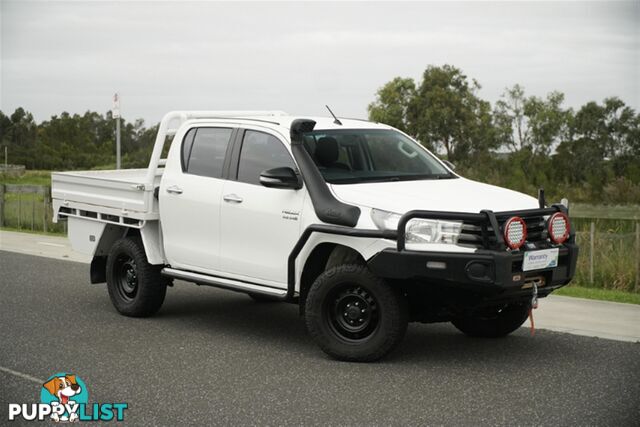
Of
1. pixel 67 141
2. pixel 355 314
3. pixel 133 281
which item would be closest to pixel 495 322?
pixel 355 314

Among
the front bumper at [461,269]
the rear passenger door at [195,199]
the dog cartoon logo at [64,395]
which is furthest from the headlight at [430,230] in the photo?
the dog cartoon logo at [64,395]

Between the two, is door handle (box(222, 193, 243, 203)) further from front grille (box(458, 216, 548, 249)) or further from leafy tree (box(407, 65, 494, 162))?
leafy tree (box(407, 65, 494, 162))

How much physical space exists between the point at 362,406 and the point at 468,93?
65544 millimetres

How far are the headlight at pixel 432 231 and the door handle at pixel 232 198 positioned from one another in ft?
6.05

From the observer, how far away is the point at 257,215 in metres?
8.89

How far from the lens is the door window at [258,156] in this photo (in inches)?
355

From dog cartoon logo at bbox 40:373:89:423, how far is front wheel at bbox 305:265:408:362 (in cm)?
195

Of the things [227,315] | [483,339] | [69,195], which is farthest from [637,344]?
[69,195]

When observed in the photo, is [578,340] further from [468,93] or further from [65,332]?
[468,93]

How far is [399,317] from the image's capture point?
25.9ft

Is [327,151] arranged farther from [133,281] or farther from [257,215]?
[133,281]

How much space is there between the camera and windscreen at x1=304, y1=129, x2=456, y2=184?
8891 mm

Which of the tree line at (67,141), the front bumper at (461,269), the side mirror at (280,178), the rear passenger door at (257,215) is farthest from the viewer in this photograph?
the tree line at (67,141)

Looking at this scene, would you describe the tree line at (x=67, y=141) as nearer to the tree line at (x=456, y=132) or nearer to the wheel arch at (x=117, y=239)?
the tree line at (x=456, y=132)
